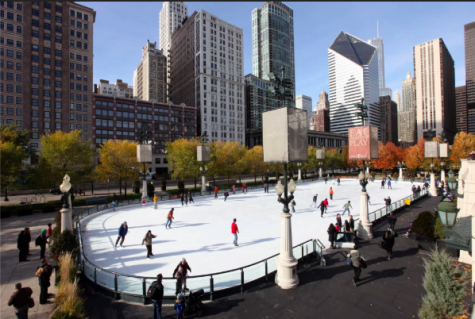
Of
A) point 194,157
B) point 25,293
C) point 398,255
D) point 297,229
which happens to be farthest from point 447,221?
point 194,157

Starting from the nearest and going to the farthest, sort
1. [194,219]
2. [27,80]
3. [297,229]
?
[297,229] < [194,219] < [27,80]

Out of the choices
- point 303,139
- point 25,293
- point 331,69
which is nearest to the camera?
point 25,293

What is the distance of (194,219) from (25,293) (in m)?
13.9

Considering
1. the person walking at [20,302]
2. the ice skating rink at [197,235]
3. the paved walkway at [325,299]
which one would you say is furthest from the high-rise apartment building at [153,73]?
the paved walkway at [325,299]

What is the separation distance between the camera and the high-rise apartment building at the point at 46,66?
58562 millimetres

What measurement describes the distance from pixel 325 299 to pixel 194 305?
500cm

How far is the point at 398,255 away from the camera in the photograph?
13094mm

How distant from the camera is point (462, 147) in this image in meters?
43.6

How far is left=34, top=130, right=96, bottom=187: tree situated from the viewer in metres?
30.7

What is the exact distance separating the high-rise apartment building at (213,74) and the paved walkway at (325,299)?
85541 millimetres

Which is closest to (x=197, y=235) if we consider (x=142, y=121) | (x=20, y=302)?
(x=20, y=302)

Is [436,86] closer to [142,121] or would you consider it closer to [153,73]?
[142,121]

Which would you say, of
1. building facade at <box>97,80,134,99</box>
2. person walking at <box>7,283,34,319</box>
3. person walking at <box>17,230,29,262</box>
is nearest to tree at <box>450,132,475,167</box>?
person walking at <box>7,283,34,319</box>

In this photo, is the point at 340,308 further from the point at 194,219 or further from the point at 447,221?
the point at 194,219
